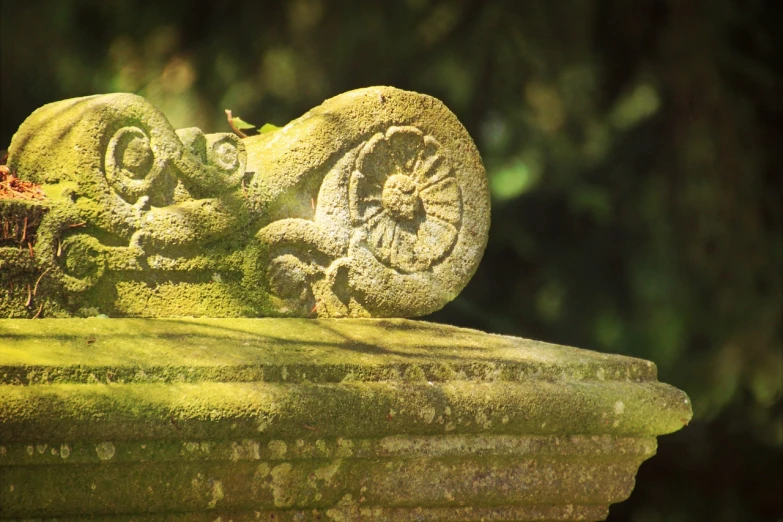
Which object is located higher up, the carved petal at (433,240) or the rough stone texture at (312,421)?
the carved petal at (433,240)

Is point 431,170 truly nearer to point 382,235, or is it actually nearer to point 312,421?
point 382,235

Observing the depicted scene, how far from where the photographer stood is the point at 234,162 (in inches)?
77.4

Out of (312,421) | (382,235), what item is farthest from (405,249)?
(312,421)

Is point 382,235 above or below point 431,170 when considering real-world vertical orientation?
below

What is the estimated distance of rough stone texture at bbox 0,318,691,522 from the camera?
152 cm

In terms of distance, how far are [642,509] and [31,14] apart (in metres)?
3.50

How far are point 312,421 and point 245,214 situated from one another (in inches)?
20.4

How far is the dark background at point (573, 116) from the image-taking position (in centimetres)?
351

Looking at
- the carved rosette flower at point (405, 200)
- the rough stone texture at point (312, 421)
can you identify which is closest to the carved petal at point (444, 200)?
the carved rosette flower at point (405, 200)

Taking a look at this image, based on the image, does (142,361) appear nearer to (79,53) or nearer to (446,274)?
(446,274)

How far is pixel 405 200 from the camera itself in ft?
6.88

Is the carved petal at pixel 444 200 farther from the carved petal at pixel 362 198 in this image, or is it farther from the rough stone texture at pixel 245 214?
the carved petal at pixel 362 198

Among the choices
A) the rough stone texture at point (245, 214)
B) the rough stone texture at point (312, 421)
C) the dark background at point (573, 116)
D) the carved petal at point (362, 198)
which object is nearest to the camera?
the rough stone texture at point (312, 421)

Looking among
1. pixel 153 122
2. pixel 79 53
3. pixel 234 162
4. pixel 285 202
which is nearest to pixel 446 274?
pixel 285 202
